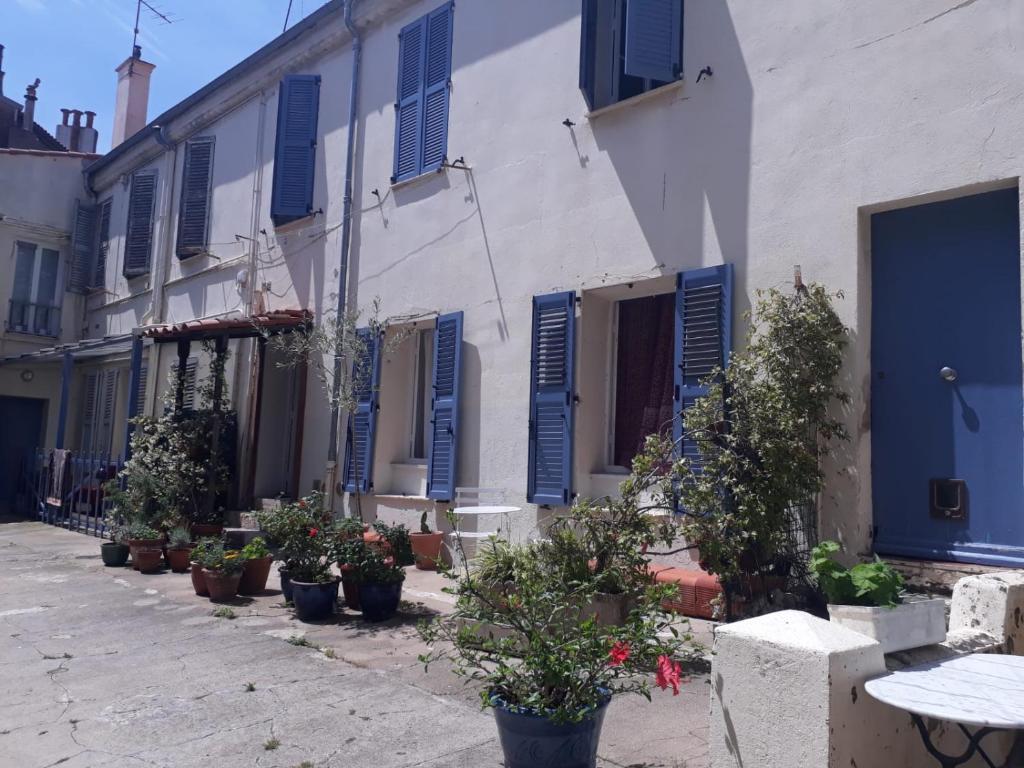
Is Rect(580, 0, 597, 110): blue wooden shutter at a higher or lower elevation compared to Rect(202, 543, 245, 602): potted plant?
higher

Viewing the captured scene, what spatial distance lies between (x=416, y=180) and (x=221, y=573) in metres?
4.46

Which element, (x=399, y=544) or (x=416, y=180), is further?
(x=416, y=180)

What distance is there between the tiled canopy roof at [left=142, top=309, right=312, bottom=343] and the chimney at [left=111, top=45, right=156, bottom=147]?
268 inches

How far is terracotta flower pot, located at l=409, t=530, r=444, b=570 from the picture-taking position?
830 centimetres

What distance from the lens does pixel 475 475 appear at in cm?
821

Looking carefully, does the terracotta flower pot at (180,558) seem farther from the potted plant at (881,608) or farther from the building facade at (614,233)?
the potted plant at (881,608)

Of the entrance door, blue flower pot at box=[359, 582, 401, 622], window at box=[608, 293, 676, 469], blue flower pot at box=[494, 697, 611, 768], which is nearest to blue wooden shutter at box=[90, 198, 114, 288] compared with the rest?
the entrance door

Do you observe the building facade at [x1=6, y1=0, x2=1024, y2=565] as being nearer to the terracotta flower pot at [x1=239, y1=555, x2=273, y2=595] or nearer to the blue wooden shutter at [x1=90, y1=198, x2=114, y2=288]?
the terracotta flower pot at [x1=239, y1=555, x2=273, y2=595]

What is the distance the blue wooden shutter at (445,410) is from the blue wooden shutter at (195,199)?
19.4ft

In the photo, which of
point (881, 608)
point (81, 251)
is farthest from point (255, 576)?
point (81, 251)

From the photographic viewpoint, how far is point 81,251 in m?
16.5

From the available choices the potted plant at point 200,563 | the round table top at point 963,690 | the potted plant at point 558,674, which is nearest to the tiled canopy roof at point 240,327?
the potted plant at point 200,563

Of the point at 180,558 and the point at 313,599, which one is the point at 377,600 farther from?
the point at 180,558

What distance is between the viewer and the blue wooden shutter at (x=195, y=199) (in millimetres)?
12969
